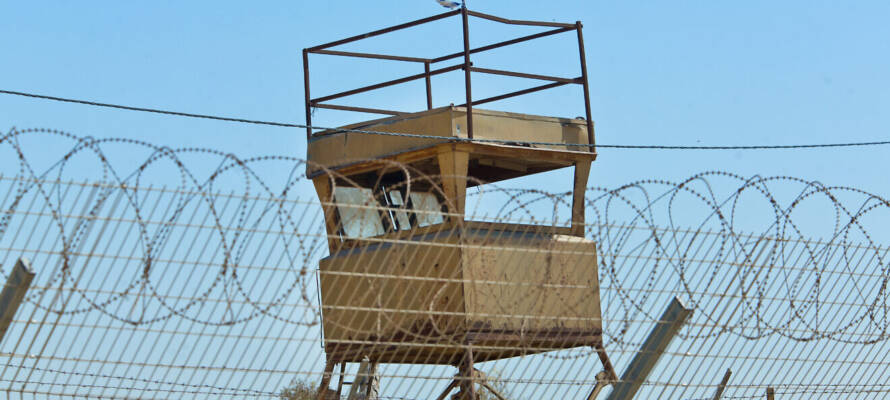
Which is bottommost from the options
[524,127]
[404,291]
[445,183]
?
[404,291]

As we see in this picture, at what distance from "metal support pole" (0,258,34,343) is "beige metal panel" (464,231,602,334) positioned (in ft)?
10.5

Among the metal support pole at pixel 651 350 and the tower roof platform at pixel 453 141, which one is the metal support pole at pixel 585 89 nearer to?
the tower roof platform at pixel 453 141

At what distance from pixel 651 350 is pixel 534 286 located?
1.19 m

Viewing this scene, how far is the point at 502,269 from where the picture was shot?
11477 millimetres

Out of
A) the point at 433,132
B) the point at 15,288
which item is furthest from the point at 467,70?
the point at 15,288

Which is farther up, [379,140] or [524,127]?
[524,127]

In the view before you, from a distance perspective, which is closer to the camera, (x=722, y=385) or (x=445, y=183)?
(x=722, y=385)

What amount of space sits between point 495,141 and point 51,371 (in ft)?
22.9

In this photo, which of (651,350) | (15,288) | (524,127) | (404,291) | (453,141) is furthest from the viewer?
(524,127)

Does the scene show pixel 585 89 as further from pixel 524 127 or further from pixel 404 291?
pixel 404 291

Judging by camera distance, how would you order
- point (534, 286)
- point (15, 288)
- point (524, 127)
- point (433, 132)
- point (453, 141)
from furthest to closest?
point (524, 127)
point (433, 132)
point (453, 141)
point (534, 286)
point (15, 288)

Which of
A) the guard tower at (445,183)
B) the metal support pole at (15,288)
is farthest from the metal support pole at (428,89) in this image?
the metal support pole at (15,288)

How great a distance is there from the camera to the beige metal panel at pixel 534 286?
460 inches

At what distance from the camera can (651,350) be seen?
1206 cm
